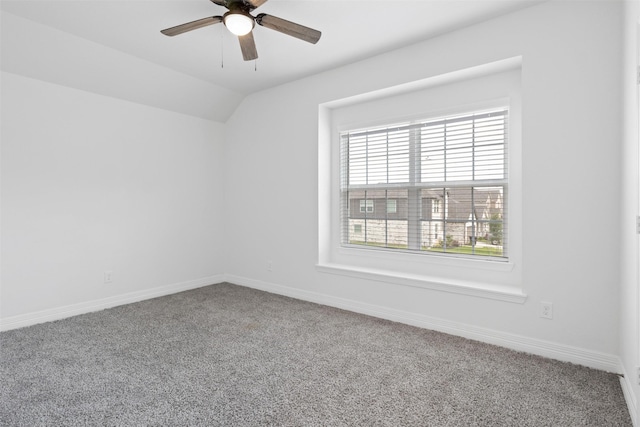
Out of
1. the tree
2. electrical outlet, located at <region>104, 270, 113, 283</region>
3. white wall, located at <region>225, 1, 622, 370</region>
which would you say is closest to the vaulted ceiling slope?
white wall, located at <region>225, 1, 622, 370</region>

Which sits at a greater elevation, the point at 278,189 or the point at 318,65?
the point at 318,65

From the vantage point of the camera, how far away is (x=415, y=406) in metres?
1.93

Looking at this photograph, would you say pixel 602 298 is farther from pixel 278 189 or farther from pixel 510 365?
pixel 278 189

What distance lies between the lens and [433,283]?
3.12 m

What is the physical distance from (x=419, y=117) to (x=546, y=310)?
6.55ft

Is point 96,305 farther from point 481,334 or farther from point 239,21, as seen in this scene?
point 481,334

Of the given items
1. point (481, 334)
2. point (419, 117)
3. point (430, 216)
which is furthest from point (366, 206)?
point (481, 334)

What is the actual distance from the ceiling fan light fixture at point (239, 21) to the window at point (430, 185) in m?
1.85

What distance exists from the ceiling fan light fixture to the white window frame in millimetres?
1588

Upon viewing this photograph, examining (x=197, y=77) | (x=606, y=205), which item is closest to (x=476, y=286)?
(x=606, y=205)

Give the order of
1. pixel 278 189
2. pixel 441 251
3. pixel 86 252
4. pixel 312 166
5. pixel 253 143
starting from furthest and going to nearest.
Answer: pixel 253 143 < pixel 278 189 < pixel 312 166 < pixel 86 252 < pixel 441 251

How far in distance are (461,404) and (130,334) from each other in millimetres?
2675

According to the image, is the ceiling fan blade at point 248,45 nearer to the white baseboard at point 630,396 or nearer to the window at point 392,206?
the window at point 392,206

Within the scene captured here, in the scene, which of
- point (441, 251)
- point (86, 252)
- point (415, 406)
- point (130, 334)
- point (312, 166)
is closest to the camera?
point (415, 406)
